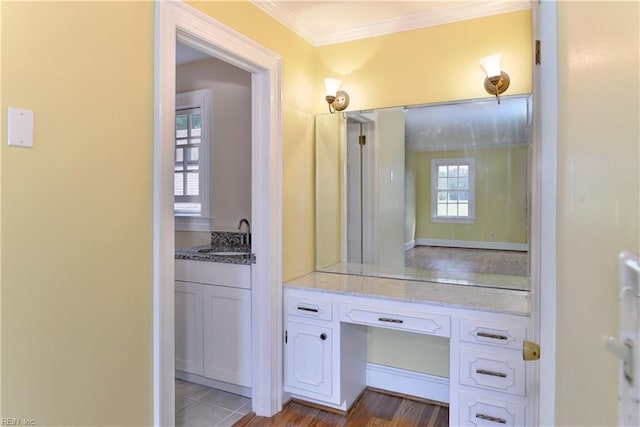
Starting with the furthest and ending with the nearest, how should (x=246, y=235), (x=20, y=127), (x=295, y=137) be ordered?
(x=246, y=235)
(x=295, y=137)
(x=20, y=127)

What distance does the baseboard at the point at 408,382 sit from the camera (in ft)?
7.98

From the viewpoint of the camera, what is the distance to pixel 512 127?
7.35 ft

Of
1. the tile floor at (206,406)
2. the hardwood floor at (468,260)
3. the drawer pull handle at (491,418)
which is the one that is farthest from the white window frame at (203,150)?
the drawer pull handle at (491,418)

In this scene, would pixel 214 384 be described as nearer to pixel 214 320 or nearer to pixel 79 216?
pixel 214 320

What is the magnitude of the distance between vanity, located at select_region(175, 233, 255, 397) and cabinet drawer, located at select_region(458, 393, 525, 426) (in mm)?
1294

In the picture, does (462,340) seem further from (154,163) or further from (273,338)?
(154,163)

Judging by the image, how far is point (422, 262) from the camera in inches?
100

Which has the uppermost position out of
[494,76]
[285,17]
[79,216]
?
[285,17]

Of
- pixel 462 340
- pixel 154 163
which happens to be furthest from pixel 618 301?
pixel 462 340

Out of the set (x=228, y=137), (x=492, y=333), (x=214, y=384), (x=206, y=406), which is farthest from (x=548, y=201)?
(x=228, y=137)

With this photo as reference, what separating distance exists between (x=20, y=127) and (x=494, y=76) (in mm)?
2223

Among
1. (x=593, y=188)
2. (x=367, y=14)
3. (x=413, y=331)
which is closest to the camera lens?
(x=593, y=188)

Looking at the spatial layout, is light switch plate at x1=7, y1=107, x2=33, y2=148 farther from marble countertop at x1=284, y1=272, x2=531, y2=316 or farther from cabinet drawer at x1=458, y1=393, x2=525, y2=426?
cabinet drawer at x1=458, y1=393, x2=525, y2=426

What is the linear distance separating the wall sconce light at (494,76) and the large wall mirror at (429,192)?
7 centimetres
